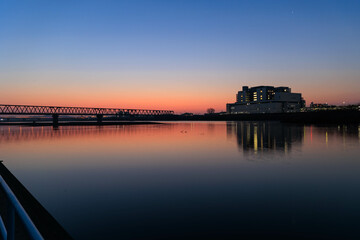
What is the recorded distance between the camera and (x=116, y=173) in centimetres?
2288

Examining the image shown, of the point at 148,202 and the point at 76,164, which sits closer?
the point at 148,202

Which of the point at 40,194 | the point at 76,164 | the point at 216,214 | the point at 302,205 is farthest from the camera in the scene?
the point at 76,164

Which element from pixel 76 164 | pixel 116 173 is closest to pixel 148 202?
pixel 116 173

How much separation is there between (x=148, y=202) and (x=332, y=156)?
25773mm

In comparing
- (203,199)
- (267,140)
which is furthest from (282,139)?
(203,199)

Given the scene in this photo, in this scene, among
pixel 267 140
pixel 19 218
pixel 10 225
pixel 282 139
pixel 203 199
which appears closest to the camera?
pixel 19 218

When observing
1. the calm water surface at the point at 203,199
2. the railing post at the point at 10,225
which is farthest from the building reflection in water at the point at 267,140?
the railing post at the point at 10,225

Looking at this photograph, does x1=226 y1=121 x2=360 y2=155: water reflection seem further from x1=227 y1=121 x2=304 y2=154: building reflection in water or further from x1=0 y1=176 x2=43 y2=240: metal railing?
x1=0 y1=176 x2=43 y2=240: metal railing

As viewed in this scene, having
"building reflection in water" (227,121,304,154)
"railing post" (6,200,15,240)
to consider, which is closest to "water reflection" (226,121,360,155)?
"building reflection in water" (227,121,304,154)

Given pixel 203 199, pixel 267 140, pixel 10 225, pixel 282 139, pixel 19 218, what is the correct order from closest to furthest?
pixel 19 218, pixel 10 225, pixel 203 199, pixel 267 140, pixel 282 139

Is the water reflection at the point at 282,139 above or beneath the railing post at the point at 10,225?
beneath

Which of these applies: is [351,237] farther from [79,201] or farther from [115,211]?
[79,201]

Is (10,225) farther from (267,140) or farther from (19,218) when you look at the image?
(267,140)

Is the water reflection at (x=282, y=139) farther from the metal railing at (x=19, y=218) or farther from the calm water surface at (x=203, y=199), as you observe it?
the metal railing at (x=19, y=218)
